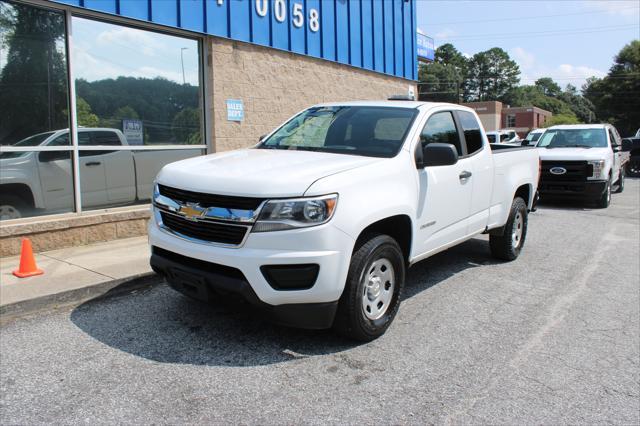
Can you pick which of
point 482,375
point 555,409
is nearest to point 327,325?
point 482,375

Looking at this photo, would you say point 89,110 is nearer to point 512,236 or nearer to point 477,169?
point 477,169

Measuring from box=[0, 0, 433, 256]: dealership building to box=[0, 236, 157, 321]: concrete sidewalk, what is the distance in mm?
514

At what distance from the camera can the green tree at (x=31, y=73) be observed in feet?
22.2

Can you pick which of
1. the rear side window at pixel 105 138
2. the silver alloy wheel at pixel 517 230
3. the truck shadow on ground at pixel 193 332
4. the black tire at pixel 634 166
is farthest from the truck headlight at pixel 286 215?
the black tire at pixel 634 166

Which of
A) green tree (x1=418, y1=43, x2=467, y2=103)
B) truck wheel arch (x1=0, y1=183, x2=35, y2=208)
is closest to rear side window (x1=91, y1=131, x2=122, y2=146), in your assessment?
truck wheel arch (x1=0, y1=183, x2=35, y2=208)

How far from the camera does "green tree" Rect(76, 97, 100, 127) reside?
7481 mm

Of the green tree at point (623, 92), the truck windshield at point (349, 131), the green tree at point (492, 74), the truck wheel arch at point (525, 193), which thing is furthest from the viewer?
the green tree at point (492, 74)

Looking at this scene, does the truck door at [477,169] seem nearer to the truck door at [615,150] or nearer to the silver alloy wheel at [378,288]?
the silver alloy wheel at [378,288]

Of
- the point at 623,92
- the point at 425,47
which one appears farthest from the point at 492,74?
the point at 425,47

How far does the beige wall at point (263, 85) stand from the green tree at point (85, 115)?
7.07 feet

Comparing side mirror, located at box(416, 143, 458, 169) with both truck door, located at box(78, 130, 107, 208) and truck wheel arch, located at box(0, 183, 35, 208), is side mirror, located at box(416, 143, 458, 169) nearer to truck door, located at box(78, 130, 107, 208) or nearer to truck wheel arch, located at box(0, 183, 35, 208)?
truck door, located at box(78, 130, 107, 208)

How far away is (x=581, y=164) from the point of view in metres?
12.3

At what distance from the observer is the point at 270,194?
3.63m

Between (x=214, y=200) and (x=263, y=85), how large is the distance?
22.1 ft
